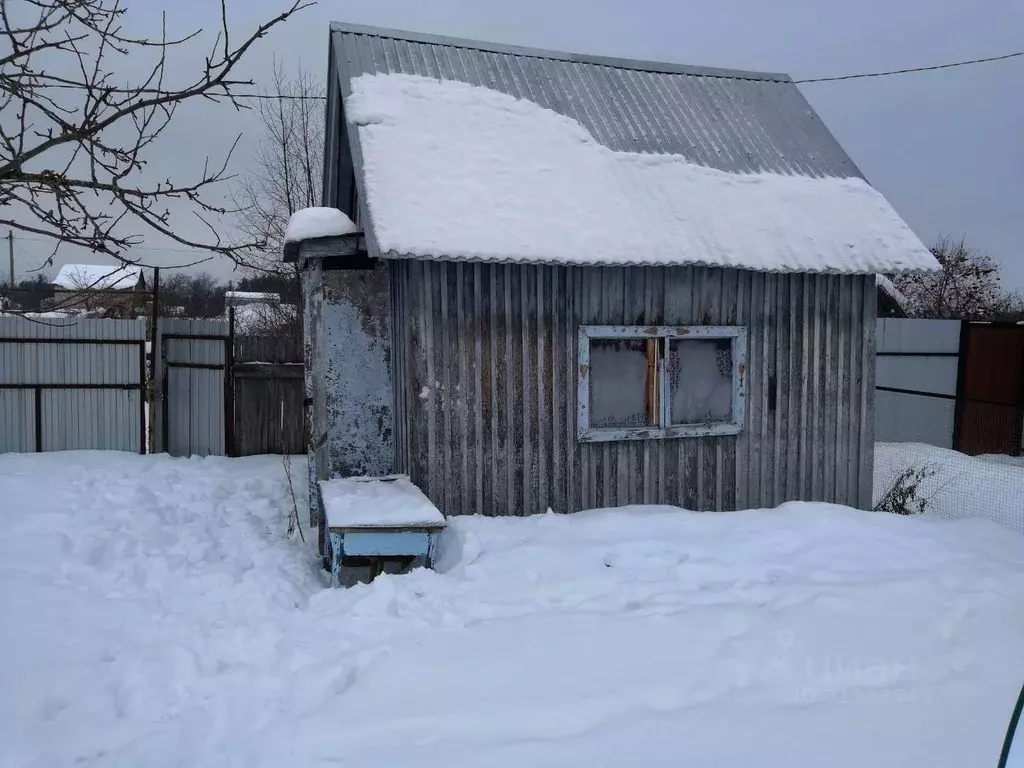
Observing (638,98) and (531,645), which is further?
(638,98)

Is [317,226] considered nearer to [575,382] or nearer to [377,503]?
[377,503]

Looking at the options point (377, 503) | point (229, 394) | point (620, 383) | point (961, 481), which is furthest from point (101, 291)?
point (961, 481)

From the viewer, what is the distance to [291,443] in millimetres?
10867

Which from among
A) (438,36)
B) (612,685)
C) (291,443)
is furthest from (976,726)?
(291,443)

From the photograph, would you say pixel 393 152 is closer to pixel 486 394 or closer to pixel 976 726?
pixel 486 394

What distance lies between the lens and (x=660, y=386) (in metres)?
6.94

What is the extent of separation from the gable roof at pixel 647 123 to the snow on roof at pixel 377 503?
6.91 ft

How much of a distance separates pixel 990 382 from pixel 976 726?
10.5 meters

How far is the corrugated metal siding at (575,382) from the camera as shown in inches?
249

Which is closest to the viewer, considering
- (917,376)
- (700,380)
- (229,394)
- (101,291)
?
(101,291)

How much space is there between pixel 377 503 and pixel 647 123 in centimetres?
480

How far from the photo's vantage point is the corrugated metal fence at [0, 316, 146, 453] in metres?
9.70

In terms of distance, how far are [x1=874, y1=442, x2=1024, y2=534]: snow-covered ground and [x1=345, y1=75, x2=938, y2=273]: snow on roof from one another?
303 cm

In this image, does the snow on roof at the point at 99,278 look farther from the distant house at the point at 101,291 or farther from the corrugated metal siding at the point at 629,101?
the corrugated metal siding at the point at 629,101
